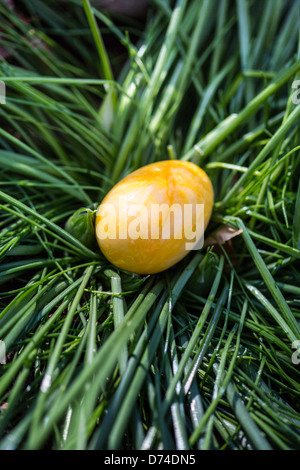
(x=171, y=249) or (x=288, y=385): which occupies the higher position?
(x=171, y=249)

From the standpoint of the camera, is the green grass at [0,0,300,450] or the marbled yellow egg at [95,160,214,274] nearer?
the green grass at [0,0,300,450]

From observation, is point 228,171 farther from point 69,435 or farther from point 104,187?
point 69,435
